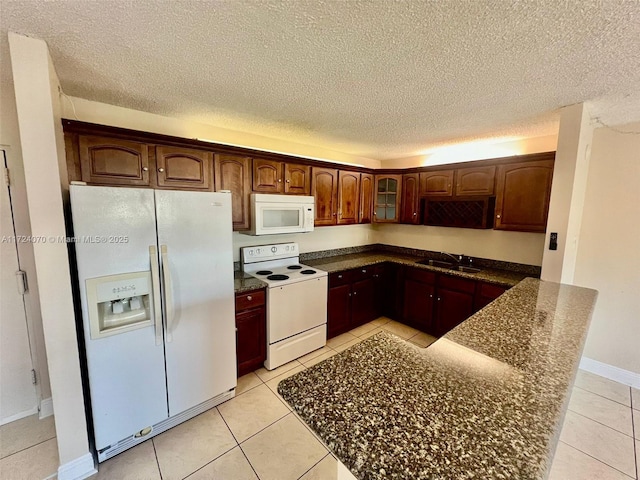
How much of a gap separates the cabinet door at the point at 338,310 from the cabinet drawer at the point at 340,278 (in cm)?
5

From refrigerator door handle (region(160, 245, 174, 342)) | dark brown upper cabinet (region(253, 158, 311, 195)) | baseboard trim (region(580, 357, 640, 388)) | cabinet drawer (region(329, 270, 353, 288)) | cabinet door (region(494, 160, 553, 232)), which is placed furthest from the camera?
cabinet drawer (region(329, 270, 353, 288))

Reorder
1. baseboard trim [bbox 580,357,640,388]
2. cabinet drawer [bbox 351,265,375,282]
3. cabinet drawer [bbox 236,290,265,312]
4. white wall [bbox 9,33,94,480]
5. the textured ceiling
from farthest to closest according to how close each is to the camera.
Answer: cabinet drawer [bbox 351,265,375,282] < baseboard trim [bbox 580,357,640,388] < cabinet drawer [bbox 236,290,265,312] < white wall [bbox 9,33,94,480] < the textured ceiling

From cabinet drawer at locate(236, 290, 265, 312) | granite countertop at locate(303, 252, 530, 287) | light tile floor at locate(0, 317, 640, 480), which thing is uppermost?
granite countertop at locate(303, 252, 530, 287)

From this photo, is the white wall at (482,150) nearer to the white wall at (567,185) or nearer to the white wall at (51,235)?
the white wall at (567,185)

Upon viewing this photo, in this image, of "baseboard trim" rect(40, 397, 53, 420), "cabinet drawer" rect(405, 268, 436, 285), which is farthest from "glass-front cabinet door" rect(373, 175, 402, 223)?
"baseboard trim" rect(40, 397, 53, 420)

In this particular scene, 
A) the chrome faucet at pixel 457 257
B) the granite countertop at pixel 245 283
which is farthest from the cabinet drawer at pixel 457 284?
the granite countertop at pixel 245 283

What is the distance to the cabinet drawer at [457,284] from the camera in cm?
297

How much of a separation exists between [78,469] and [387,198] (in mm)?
3987

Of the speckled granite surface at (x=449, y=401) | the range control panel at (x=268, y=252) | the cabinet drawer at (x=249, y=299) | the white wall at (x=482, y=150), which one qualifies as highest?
the white wall at (x=482, y=150)

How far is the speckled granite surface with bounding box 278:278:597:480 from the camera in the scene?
27.0 inches

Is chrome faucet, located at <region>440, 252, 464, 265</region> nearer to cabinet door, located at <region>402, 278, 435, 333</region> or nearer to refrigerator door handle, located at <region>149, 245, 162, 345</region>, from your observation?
cabinet door, located at <region>402, 278, 435, 333</region>

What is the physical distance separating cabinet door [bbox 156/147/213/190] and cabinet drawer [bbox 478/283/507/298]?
9.83 ft

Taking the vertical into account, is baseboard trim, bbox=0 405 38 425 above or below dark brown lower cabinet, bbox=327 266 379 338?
below

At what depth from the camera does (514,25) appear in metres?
1.17
